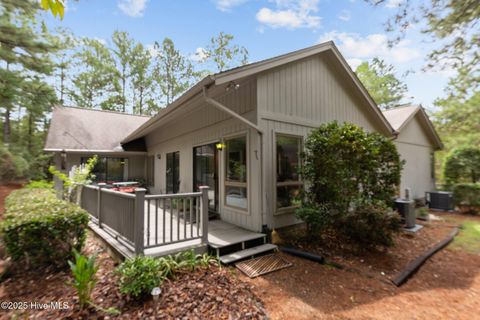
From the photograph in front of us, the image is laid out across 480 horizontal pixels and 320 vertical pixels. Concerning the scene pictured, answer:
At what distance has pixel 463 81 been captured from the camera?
11.2 metres

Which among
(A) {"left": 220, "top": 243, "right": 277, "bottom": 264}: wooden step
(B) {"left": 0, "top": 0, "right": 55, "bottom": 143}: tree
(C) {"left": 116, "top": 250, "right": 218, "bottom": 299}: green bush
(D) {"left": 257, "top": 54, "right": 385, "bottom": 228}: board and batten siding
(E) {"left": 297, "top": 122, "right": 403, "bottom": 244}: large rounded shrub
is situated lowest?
(A) {"left": 220, "top": 243, "right": 277, "bottom": 264}: wooden step

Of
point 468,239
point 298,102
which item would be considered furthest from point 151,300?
point 468,239

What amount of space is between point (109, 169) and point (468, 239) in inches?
574

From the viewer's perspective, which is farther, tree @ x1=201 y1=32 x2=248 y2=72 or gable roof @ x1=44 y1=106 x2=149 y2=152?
tree @ x1=201 y1=32 x2=248 y2=72

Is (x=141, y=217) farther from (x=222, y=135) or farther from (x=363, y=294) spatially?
(x=363, y=294)

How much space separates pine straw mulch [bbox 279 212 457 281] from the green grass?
34 centimetres

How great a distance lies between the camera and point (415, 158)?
11102 millimetres

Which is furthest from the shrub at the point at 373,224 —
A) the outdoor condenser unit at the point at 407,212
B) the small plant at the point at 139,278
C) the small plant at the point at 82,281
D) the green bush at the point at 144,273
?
the small plant at the point at 82,281

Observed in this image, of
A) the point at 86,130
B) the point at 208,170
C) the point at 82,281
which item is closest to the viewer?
the point at 82,281

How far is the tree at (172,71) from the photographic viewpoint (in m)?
20.5

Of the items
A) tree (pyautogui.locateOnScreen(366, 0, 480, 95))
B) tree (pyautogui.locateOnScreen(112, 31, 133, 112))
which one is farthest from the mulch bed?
tree (pyautogui.locateOnScreen(112, 31, 133, 112))

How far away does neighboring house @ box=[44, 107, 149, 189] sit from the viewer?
10.7 metres

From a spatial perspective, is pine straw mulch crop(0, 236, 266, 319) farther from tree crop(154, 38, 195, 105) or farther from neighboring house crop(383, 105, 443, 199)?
tree crop(154, 38, 195, 105)

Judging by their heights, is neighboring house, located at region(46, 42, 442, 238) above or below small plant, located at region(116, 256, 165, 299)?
above
